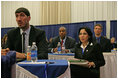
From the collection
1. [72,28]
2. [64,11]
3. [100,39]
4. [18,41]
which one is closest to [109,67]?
[100,39]

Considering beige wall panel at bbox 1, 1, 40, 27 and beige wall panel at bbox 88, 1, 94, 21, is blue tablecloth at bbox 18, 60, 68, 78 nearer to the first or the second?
beige wall panel at bbox 88, 1, 94, 21

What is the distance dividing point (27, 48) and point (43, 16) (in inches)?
261

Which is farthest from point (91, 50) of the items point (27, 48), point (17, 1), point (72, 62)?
point (17, 1)

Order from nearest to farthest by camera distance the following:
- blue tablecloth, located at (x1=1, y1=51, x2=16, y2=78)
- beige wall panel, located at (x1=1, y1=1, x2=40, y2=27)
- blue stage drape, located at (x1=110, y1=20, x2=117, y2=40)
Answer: blue tablecloth, located at (x1=1, y1=51, x2=16, y2=78)
blue stage drape, located at (x1=110, y1=20, x2=117, y2=40)
beige wall panel, located at (x1=1, y1=1, x2=40, y2=27)

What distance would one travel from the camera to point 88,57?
251cm

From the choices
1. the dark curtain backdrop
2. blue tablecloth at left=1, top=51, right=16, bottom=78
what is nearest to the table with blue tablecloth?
blue tablecloth at left=1, top=51, right=16, bottom=78

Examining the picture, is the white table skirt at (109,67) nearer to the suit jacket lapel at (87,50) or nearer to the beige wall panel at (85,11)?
the suit jacket lapel at (87,50)

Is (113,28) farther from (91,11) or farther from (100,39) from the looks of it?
(100,39)

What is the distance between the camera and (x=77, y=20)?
8078mm

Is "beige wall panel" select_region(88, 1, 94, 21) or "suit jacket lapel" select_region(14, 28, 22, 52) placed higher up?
"beige wall panel" select_region(88, 1, 94, 21)

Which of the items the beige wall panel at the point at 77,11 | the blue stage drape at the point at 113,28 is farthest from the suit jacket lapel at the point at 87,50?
the beige wall panel at the point at 77,11

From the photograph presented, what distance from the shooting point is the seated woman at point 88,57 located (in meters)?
2.39

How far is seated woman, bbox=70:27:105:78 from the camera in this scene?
7.86 feet

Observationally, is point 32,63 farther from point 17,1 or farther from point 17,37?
point 17,1
